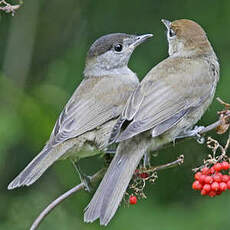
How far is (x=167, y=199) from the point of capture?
623 cm

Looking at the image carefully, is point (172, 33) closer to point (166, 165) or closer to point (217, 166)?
point (217, 166)

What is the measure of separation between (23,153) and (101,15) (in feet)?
5.51

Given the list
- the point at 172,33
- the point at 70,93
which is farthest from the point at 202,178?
the point at 70,93

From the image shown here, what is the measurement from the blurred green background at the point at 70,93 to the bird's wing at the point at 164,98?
1192mm

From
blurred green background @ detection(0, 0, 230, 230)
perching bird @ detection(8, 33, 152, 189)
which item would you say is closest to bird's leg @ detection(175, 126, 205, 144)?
perching bird @ detection(8, 33, 152, 189)

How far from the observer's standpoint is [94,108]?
16.9 feet

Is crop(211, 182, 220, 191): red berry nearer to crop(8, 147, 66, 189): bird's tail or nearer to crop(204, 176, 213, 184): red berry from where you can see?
crop(204, 176, 213, 184): red berry

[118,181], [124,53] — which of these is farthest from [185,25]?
[118,181]

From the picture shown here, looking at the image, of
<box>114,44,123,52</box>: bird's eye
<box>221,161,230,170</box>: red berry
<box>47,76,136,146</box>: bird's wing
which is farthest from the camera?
<box>114,44,123,52</box>: bird's eye

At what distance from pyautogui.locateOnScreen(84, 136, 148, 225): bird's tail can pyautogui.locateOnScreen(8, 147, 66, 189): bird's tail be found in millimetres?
443

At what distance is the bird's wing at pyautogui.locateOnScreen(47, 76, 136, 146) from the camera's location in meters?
4.90

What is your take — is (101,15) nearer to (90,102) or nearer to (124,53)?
(124,53)

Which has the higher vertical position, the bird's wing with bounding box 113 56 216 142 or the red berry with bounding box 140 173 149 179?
the bird's wing with bounding box 113 56 216 142

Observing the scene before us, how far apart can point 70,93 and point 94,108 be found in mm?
1436
